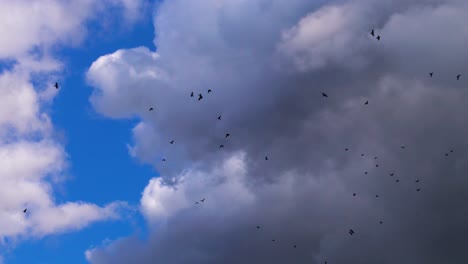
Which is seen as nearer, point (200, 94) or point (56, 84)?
point (56, 84)

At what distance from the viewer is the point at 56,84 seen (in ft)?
323

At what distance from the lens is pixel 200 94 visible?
120m

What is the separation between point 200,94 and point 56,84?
31.9 m
